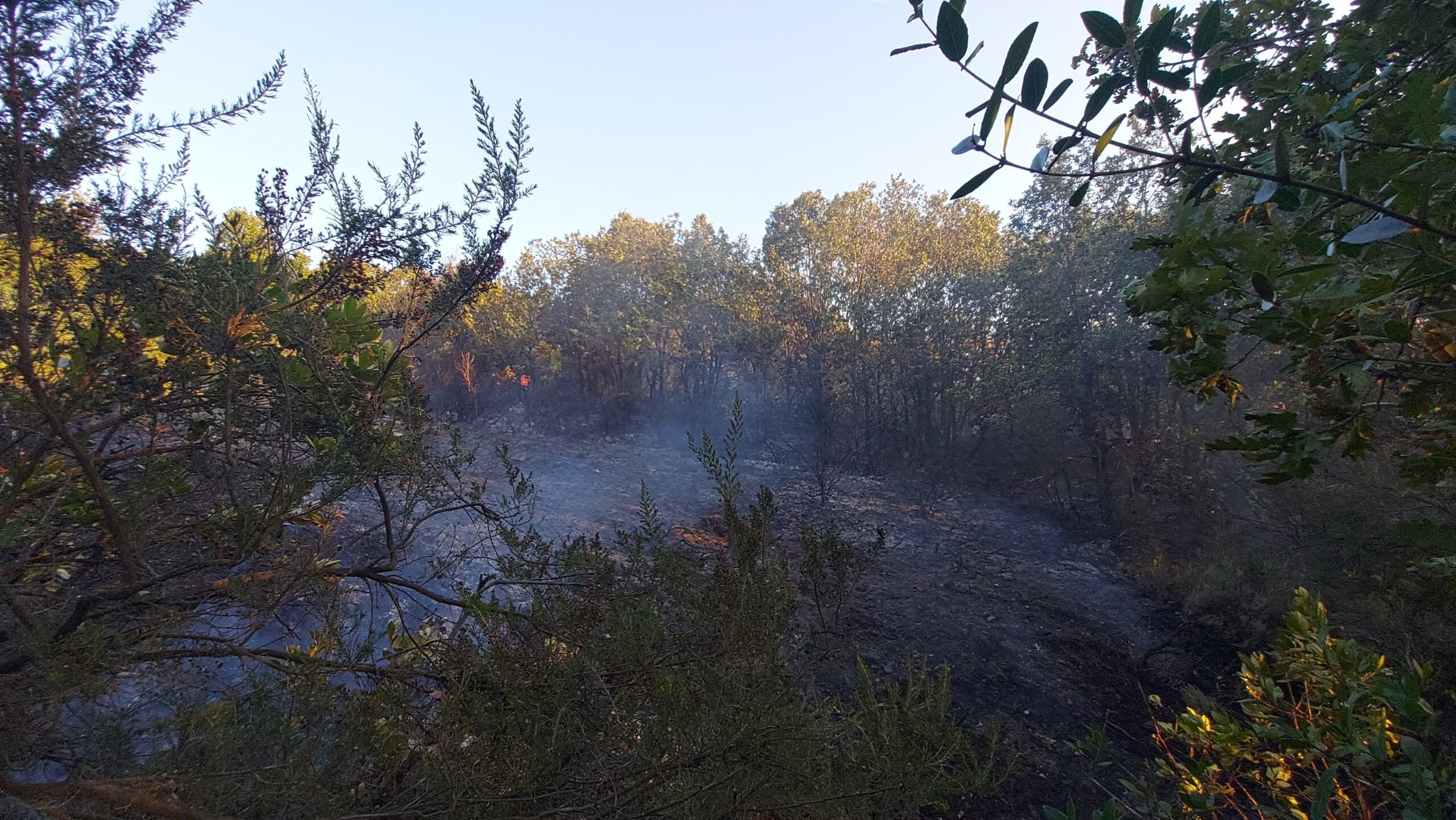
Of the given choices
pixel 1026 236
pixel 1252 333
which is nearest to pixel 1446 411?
pixel 1252 333

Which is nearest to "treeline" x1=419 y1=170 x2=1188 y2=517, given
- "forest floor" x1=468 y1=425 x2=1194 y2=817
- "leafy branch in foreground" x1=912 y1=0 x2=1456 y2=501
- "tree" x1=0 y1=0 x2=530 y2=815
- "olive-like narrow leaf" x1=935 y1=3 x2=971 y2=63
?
"forest floor" x1=468 y1=425 x2=1194 y2=817

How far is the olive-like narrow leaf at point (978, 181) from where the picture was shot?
2.99 ft

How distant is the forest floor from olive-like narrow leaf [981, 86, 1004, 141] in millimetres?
3034

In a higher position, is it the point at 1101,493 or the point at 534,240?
the point at 534,240

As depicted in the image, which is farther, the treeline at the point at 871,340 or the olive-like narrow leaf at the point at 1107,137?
the treeline at the point at 871,340

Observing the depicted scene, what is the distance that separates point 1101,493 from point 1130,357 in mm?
2036

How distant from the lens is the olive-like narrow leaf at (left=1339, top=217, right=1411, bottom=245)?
67 cm

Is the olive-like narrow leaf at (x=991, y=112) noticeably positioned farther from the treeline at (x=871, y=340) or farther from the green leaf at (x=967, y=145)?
the treeline at (x=871, y=340)

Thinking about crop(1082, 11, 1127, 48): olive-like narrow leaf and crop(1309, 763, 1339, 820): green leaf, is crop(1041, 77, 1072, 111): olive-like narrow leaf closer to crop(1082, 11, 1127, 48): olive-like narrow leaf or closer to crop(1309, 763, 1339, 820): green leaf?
crop(1082, 11, 1127, 48): olive-like narrow leaf

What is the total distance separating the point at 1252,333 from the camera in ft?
3.18

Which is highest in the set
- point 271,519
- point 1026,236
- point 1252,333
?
point 1026,236

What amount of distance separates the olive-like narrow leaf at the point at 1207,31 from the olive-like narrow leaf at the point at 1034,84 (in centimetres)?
20

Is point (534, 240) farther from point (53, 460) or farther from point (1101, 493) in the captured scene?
point (53, 460)

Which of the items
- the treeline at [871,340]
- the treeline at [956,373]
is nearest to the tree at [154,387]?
the treeline at [956,373]
